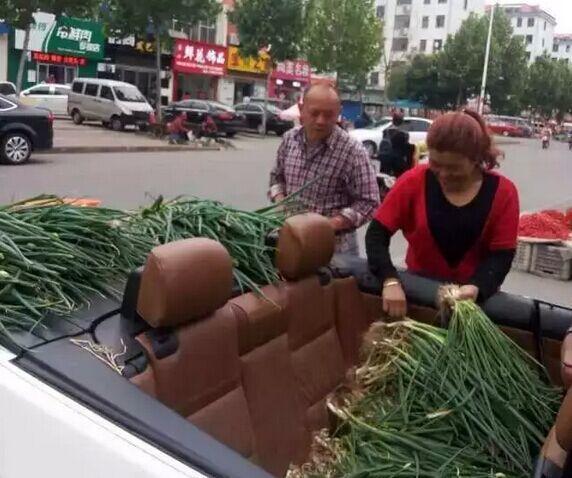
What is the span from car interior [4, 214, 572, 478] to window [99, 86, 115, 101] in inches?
926

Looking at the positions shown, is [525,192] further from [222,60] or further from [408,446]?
[222,60]

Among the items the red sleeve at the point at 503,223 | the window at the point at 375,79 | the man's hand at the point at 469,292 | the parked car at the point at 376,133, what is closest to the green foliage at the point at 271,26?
the parked car at the point at 376,133

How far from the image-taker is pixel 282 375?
7.97 feet

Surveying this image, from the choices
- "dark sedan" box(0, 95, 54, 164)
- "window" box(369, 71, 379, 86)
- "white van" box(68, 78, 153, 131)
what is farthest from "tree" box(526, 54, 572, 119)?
"dark sedan" box(0, 95, 54, 164)

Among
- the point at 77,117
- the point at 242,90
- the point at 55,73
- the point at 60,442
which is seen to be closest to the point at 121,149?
the point at 77,117

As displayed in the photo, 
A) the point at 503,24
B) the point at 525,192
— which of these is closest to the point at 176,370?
the point at 525,192

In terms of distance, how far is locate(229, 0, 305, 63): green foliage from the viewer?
93.9 feet

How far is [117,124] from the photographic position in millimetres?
25047

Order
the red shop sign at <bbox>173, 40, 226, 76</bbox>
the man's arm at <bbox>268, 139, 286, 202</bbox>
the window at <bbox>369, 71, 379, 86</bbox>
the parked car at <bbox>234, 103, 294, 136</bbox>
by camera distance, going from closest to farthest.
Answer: the man's arm at <bbox>268, 139, 286, 202</bbox>
the parked car at <bbox>234, 103, 294, 136</bbox>
the red shop sign at <bbox>173, 40, 226, 76</bbox>
the window at <bbox>369, 71, 379, 86</bbox>

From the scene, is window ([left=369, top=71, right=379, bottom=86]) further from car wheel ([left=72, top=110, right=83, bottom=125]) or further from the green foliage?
car wheel ([left=72, top=110, right=83, bottom=125])

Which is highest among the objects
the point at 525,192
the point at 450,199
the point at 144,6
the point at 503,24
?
the point at 503,24

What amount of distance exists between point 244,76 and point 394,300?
1672 inches

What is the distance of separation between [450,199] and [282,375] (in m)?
0.85

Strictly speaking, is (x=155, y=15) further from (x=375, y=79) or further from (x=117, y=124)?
(x=375, y=79)
